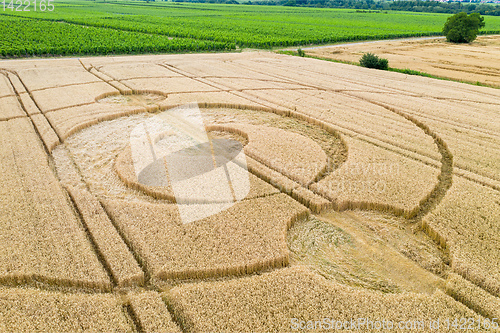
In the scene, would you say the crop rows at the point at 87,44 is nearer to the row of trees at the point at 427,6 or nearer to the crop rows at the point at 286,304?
the crop rows at the point at 286,304

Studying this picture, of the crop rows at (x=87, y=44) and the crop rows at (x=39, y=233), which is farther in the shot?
the crop rows at (x=87, y=44)

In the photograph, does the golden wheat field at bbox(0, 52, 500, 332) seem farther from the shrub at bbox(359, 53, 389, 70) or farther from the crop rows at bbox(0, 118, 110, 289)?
the shrub at bbox(359, 53, 389, 70)

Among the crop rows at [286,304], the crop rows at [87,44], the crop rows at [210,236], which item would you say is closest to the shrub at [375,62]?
the crop rows at [87,44]

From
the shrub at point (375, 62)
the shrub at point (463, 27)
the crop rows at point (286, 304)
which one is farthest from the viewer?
the shrub at point (463, 27)

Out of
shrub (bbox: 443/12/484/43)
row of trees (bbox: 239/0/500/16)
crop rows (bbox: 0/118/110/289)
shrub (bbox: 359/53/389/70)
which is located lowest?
crop rows (bbox: 0/118/110/289)

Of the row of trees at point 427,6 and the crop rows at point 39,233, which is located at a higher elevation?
the row of trees at point 427,6

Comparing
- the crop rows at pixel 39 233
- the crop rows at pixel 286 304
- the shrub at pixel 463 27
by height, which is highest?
the shrub at pixel 463 27

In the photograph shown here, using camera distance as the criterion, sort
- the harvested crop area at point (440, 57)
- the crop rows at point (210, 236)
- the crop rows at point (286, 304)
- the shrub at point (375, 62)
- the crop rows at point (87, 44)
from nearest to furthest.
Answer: the crop rows at point (286, 304) < the crop rows at point (210, 236) < the harvested crop area at point (440, 57) < the shrub at point (375, 62) < the crop rows at point (87, 44)

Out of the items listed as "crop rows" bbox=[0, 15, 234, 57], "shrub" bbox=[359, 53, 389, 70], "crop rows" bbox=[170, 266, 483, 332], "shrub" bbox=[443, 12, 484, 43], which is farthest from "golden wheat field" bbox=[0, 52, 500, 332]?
"shrub" bbox=[443, 12, 484, 43]
